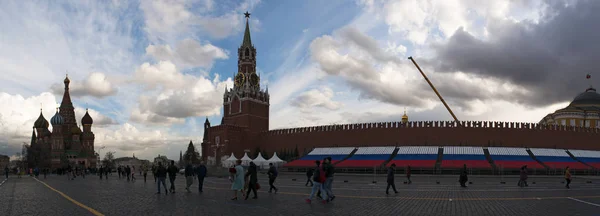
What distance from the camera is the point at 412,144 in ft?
182

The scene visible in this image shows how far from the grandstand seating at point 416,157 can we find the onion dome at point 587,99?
Answer: 44818 mm

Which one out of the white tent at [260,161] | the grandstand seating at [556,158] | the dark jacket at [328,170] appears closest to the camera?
the dark jacket at [328,170]

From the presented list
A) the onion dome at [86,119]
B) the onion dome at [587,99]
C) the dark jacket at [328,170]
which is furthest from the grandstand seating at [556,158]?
the onion dome at [86,119]

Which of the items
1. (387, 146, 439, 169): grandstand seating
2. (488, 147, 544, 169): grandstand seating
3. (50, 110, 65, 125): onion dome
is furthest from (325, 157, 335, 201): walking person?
(50, 110, 65, 125): onion dome

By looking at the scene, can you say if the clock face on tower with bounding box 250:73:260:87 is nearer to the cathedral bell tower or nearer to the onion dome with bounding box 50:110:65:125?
the cathedral bell tower

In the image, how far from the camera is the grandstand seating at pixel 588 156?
47328mm

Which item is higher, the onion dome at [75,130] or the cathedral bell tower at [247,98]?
the cathedral bell tower at [247,98]

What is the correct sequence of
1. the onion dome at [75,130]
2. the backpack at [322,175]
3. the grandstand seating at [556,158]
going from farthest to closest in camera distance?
the onion dome at [75,130] < the grandstand seating at [556,158] < the backpack at [322,175]

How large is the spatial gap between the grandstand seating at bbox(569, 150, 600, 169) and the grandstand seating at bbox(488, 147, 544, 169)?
544 centimetres

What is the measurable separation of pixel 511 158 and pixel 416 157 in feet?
28.7

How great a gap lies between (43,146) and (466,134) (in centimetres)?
7858

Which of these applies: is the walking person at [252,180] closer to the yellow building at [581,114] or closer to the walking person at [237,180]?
the walking person at [237,180]

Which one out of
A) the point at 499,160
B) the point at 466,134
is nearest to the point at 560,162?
the point at 499,160

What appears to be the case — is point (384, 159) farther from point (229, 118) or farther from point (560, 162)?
point (229, 118)
